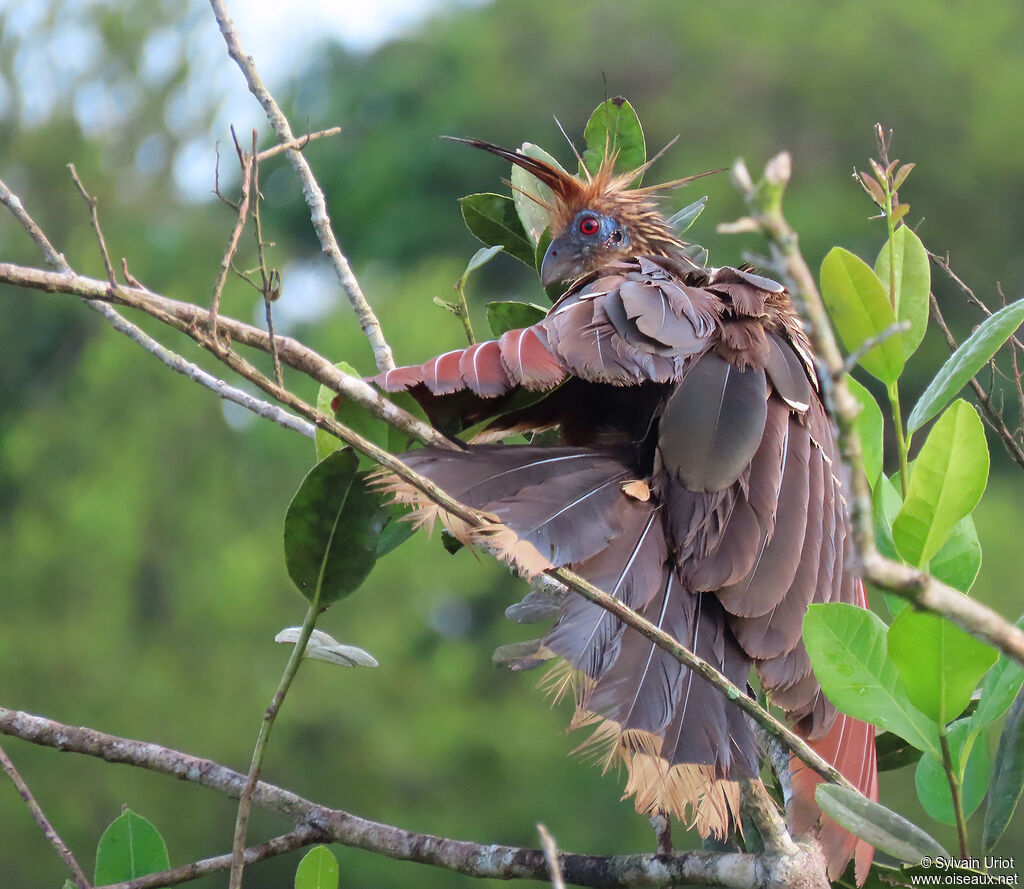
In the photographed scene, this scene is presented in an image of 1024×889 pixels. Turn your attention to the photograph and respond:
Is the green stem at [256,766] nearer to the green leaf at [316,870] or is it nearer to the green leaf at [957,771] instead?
the green leaf at [316,870]

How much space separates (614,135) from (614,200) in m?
0.33

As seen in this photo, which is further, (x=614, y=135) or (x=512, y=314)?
(x=614, y=135)

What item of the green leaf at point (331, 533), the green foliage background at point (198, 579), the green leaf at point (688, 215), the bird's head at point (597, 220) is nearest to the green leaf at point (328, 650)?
the green leaf at point (331, 533)

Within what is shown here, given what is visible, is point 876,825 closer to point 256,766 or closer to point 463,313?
point 256,766

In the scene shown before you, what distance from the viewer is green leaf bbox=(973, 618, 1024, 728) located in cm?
120

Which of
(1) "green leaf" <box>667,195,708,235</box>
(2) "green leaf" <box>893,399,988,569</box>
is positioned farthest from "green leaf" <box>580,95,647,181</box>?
(2) "green leaf" <box>893,399,988,569</box>

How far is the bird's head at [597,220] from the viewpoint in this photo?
2.29 m

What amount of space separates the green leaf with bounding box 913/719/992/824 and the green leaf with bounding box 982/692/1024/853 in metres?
0.02

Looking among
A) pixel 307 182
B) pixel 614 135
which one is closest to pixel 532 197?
pixel 614 135

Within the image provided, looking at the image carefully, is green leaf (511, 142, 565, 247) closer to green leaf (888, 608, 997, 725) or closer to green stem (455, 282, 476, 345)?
green stem (455, 282, 476, 345)

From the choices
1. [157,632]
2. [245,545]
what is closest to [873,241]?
[245,545]

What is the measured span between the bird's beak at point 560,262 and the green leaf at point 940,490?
1256 mm

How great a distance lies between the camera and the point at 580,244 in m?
2.39

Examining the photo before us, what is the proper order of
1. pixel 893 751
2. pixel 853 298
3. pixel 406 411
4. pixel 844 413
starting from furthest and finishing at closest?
pixel 893 751 → pixel 406 411 → pixel 853 298 → pixel 844 413
